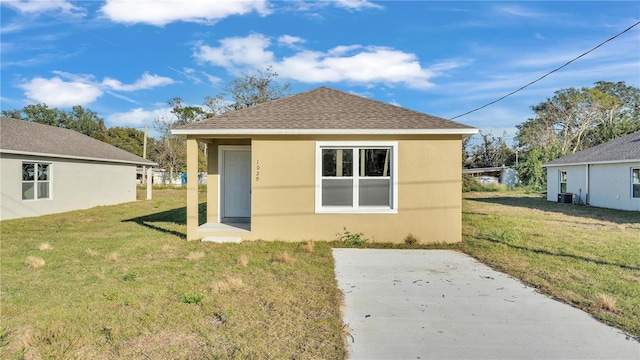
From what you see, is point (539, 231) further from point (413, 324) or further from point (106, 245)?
point (106, 245)

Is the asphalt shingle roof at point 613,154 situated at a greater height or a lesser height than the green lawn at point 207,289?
greater

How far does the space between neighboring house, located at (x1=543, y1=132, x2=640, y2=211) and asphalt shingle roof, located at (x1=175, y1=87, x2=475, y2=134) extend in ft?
42.4

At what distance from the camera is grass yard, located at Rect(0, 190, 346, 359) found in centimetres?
318

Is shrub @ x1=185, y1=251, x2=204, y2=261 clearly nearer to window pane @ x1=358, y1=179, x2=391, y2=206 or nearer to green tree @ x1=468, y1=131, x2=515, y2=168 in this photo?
window pane @ x1=358, y1=179, x2=391, y2=206

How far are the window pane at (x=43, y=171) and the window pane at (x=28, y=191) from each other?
626mm

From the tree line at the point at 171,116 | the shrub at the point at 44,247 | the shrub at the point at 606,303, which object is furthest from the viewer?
the tree line at the point at 171,116

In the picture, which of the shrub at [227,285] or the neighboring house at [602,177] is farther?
the neighboring house at [602,177]

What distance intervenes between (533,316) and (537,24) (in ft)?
36.0

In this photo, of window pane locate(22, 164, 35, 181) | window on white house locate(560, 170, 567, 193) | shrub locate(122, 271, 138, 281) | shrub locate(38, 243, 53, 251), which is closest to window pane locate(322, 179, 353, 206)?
shrub locate(122, 271, 138, 281)

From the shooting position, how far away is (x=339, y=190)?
8.51m

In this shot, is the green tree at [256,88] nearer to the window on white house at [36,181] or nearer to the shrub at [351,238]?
the window on white house at [36,181]

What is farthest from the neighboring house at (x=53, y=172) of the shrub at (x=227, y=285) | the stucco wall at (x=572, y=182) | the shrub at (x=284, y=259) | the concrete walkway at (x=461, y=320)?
the stucco wall at (x=572, y=182)

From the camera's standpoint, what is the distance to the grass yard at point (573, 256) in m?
4.40

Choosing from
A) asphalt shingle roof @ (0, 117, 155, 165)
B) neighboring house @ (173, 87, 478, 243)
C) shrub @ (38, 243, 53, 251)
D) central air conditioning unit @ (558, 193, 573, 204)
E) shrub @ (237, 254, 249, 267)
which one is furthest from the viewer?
central air conditioning unit @ (558, 193, 573, 204)
